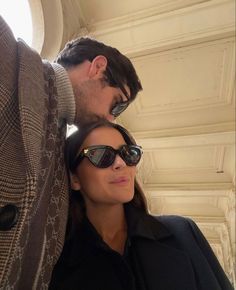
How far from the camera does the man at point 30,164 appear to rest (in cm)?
75

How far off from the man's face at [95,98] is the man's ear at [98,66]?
0.03 meters

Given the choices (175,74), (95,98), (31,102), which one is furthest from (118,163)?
(175,74)

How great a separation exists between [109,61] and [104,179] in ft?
1.84

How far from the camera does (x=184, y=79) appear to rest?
13.4 feet

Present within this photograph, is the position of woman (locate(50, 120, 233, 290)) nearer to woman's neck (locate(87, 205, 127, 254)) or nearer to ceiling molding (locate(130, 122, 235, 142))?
woman's neck (locate(87, 205, 127, 254))

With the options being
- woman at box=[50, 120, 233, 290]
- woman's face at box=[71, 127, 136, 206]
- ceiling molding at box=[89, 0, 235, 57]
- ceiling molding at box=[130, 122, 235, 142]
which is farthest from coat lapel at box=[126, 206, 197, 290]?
ceiling molding at box=[130, 122, 235, 142]

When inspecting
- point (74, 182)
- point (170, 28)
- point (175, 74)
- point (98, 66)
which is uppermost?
point (170, 28)

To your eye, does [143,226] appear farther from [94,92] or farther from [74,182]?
[94,92]

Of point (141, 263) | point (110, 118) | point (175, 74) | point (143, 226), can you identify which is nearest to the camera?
point (141, 263)

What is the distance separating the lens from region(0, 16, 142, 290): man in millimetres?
747

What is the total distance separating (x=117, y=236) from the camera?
126 centimetres

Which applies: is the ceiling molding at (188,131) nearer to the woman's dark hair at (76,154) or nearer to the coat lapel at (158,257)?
the woman's dark hair at (76,154)

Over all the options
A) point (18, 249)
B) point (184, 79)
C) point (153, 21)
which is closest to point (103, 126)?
point (18, 249)

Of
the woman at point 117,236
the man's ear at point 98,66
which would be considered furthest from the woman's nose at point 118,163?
the man's ear at point 98,66
